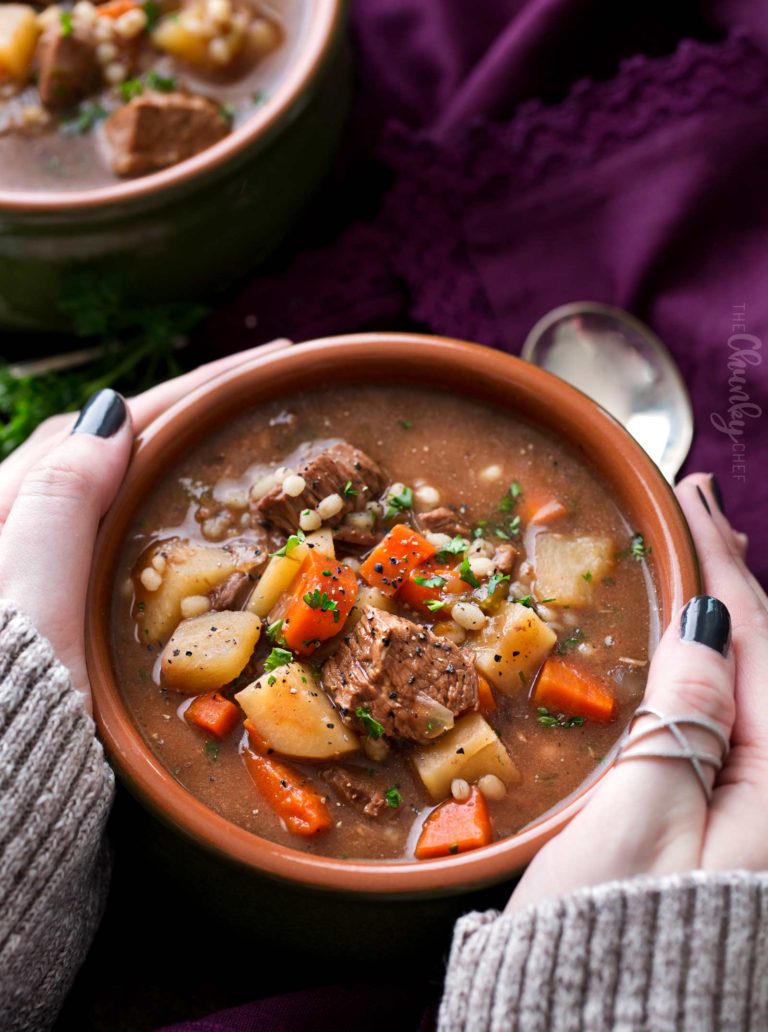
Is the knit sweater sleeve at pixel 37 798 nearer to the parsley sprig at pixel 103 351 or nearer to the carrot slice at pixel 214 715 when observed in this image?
the carrot slice at pixel 214 715

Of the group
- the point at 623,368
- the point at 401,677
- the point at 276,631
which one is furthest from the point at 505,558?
the point at 623,368

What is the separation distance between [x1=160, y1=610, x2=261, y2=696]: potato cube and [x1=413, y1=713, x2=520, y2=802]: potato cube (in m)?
0.44

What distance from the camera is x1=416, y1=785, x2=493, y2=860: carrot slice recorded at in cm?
250

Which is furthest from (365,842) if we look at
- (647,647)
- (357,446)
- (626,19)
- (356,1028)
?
(626,19)

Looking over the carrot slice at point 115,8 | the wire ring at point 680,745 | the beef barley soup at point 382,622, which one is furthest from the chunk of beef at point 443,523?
the carrot slice at point 115,8

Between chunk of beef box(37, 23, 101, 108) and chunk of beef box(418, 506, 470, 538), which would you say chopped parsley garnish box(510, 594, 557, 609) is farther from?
chunk of beef box(37, 23, 101, 108)

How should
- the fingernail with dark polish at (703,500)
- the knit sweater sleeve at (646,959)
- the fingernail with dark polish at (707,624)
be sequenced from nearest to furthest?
1. the knit sweater sleeve at (646,959)
2. the fingernail with dark polish at (707,624)
3. the fingernail with dark polish at (703,500)

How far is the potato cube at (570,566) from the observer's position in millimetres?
2766

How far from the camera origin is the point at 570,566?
2.80 meters

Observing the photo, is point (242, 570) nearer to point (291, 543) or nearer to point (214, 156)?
A: point (291, 543)

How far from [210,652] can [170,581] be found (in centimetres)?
21

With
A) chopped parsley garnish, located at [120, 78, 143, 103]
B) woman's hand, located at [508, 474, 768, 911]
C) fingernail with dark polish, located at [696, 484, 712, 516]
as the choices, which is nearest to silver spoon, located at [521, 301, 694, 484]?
fingernail with dark polish, located at [696, 484, 712, 516]

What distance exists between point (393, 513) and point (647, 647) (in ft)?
2.13

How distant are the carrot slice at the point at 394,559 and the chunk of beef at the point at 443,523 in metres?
0.08
